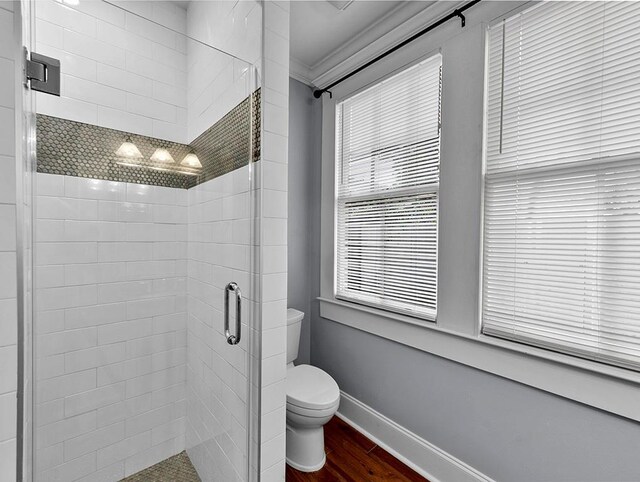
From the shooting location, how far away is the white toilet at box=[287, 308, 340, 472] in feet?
5.23

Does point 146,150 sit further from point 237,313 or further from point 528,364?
point 528,364

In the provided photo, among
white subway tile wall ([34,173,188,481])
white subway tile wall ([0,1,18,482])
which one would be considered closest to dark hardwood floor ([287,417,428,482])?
white subway tile wall ([34,173,188,481])

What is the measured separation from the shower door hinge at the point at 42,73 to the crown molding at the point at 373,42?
161 cm

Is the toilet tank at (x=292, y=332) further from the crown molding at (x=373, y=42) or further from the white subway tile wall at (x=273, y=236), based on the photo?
the crown molding at (x=373, y=42)

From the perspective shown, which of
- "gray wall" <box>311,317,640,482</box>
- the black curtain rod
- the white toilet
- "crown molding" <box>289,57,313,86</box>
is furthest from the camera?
"crown molding" <box>289,57,313,86</box>

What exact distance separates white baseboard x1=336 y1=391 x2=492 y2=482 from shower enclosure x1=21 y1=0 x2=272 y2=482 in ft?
2.99

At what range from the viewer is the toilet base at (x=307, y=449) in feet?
5.51

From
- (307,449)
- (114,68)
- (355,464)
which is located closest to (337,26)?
(114,68)

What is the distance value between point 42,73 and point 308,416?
5.82 ft

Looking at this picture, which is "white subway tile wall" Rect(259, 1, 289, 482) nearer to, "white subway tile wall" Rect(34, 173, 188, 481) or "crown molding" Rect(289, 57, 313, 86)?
"white subway tile wall" Rect(34, 173, 188, 481)

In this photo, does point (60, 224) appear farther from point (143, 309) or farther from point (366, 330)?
point (366, 330)

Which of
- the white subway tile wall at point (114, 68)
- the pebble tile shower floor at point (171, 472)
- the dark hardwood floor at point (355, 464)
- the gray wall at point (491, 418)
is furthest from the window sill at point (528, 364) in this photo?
the white subway tile wall at point (114, 68)

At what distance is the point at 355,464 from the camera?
1.72 meters

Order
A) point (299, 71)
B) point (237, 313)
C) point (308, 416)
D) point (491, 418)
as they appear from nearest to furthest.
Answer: point (237, 313) → point (491, 418) → point (308, 416) → point (299, 71)
